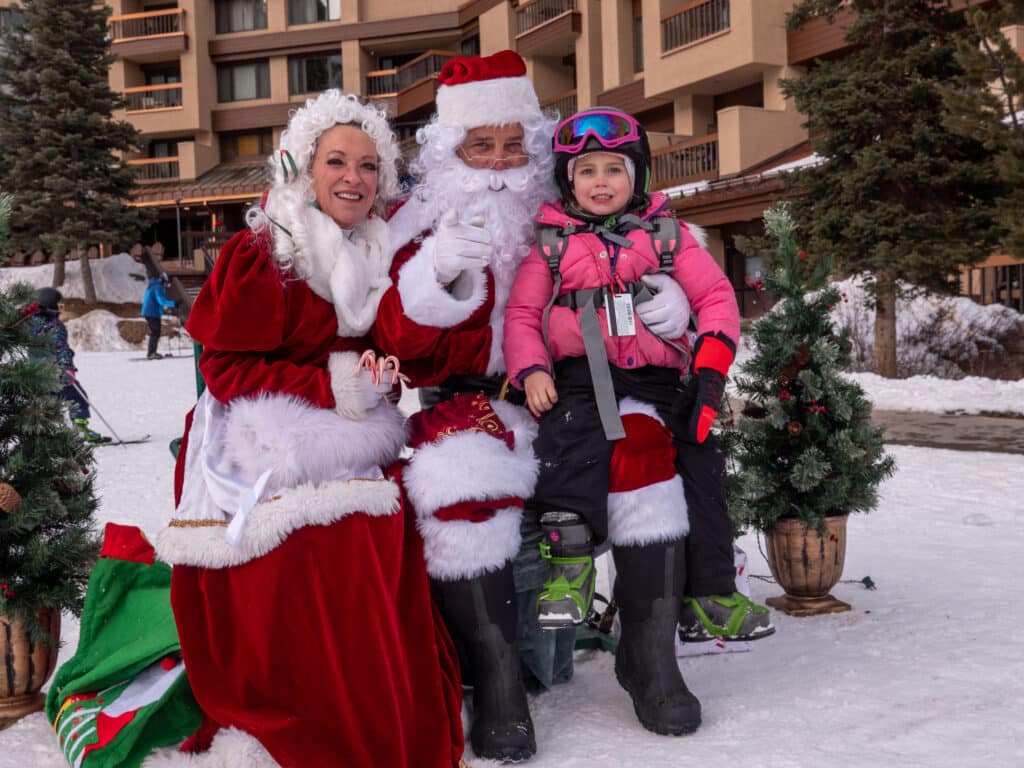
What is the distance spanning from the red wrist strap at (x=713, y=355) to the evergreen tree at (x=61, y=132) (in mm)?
26293

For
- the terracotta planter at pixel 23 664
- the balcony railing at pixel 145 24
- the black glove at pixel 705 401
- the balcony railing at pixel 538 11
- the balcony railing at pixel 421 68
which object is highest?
the balcony railing at pixel 145 24

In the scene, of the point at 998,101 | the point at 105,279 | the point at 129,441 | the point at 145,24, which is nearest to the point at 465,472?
the point at 129,441

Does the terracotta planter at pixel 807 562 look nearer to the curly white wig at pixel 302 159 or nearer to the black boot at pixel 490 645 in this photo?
the black boot at pixel 490 645

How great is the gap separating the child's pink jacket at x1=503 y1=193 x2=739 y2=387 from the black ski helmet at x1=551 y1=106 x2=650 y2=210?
0.17 metres

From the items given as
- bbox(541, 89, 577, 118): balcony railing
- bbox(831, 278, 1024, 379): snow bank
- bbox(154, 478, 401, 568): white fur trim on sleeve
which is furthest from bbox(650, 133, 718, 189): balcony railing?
bbox(154, 478, 401, 568): white fur trim on sleeve

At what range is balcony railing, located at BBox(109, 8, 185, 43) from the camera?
3447cm

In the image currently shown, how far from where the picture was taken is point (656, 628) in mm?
2953

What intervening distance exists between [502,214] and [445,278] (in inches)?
15.7

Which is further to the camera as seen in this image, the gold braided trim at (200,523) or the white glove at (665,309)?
the white glove at (665,309)

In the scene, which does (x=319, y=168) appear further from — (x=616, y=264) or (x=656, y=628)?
(x=656, y=628)

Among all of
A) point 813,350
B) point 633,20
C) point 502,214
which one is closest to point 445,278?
point 502,214

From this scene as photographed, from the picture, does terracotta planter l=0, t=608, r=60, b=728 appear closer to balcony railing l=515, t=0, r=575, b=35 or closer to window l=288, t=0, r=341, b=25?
balcony railing l=515, t=0, r=575, b=35

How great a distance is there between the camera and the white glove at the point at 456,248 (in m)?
2.84

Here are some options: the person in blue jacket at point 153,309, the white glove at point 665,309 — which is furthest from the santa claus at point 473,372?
the person in blue jacket at point 153,309
